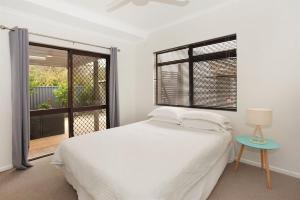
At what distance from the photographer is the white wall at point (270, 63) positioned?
2.25 metres

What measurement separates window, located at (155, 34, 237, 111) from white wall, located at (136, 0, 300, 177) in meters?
0.18

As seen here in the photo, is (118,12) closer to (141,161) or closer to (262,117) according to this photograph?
(141,161)

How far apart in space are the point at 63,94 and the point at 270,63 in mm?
3538

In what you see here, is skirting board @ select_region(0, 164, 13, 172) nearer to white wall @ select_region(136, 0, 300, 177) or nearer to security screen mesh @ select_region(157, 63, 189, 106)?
security screen mesh @ select_region(157, 63, 189, 106)

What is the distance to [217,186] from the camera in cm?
208

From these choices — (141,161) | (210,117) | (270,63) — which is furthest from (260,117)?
(141,161)

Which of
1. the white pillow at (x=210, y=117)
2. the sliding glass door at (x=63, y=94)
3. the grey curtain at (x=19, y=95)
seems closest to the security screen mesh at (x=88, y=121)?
the sliding glass door at (x=63, y=94)

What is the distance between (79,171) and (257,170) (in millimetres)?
2387

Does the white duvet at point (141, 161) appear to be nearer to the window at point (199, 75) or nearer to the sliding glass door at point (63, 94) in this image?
the window at point (199, 75)

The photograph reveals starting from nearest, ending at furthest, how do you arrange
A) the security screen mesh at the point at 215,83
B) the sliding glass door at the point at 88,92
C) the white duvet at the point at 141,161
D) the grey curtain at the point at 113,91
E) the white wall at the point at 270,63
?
the white duvet at the point at 141,161
the white wall at the point at 270,63
the security screen mesh at the point at 215,83
the sliding glass door at the point at 88,92
the grey curtain at the point at 113,91

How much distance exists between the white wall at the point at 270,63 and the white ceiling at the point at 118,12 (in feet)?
1.33

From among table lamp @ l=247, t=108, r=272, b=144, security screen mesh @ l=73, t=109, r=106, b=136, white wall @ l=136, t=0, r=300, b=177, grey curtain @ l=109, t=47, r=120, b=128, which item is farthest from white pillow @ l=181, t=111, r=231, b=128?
security screen mesh @ l=73, t=109, r=106, b=136

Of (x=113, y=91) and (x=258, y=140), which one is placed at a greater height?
(x=113, y=91)

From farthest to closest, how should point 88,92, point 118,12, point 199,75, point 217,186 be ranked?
point 88,92
point 199,75
point 118,12
point 217,186
